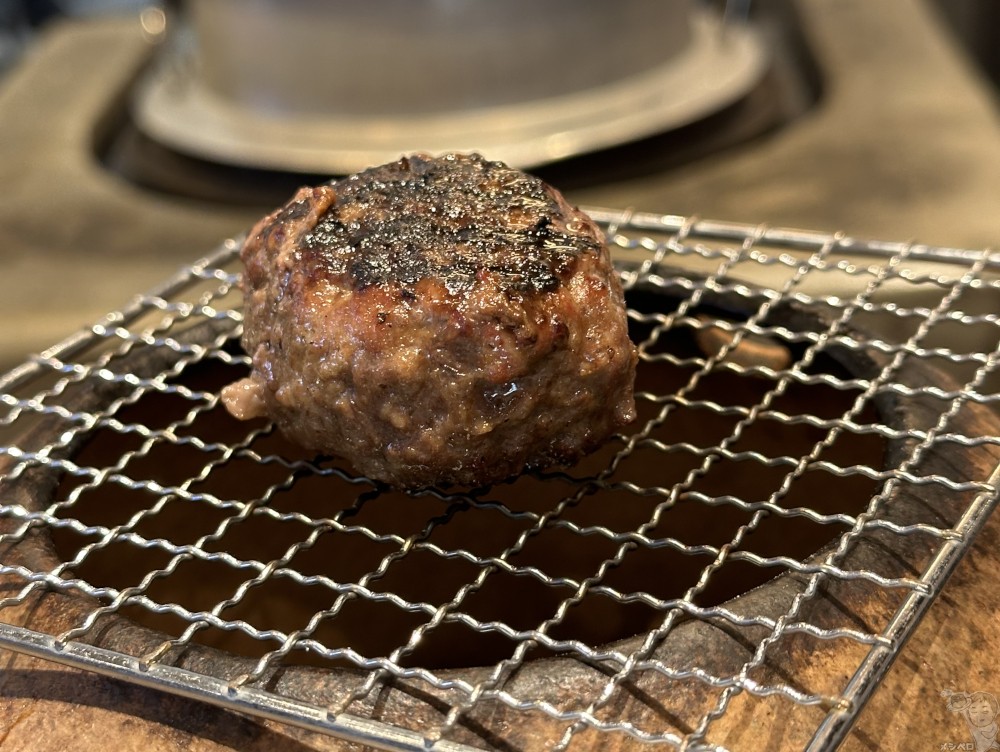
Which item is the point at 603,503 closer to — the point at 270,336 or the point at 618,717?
the point at 270,336

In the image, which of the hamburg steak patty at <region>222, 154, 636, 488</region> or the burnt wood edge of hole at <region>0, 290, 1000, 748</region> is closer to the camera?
the burnt wood edge of hole at <region>0, 290, 1000, 748</region>

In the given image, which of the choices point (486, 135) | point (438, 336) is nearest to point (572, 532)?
point (438, 336)

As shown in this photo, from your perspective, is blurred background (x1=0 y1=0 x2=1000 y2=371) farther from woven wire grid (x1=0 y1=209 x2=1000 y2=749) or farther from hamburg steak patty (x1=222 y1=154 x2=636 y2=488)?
hamburg steak patty (x1=222 y1=154 x2=636 y2=488)

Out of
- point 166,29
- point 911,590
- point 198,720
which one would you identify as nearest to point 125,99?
point 166,29

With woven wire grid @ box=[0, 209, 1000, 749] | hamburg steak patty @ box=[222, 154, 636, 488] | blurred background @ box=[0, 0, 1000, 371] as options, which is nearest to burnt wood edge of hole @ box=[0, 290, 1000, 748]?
woven wire grid @ box=[0, 209, 1000, 749]

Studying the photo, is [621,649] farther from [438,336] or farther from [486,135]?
[486,135]

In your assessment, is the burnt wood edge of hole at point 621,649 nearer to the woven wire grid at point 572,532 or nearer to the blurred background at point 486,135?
the woven wire grid at point 572,532
